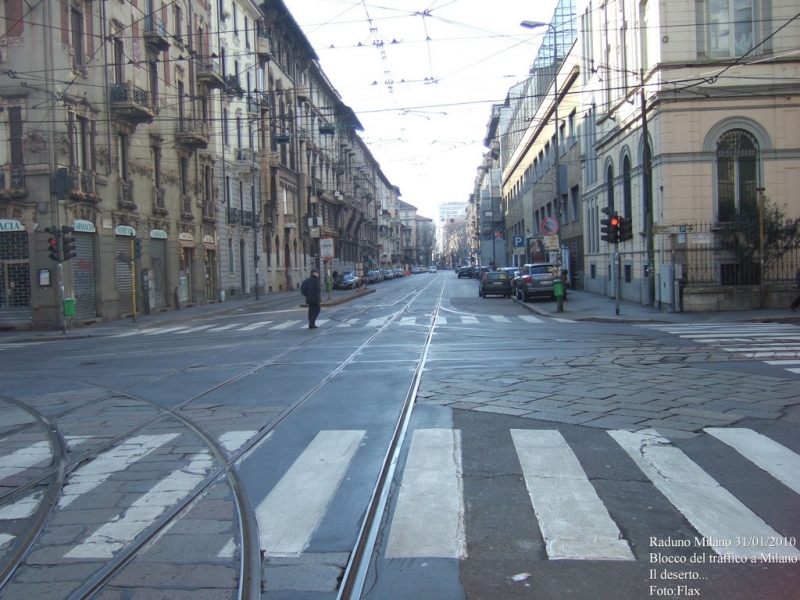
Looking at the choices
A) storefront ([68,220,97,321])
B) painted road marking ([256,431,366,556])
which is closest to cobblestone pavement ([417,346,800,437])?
painted road marking ([256,431,366,556])

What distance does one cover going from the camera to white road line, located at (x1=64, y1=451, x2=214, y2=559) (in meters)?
4.93

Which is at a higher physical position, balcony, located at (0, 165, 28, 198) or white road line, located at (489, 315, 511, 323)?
balcony, located at (0, 165, 28, 198)

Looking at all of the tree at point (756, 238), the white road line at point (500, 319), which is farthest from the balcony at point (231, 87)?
the tree at point (756, 238)

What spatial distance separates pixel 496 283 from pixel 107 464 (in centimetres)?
3404

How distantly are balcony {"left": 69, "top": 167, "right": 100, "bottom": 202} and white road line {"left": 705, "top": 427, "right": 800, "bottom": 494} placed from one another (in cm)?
2383

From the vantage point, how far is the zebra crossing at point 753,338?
44.0 ft

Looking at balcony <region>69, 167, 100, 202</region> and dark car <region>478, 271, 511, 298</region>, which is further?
dark car <region>478, 271, 511, 298</region>

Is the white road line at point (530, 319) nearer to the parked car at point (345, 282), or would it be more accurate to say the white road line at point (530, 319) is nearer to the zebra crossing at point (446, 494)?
the zebra crossing at point (446, 494)

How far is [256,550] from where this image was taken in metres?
4.78

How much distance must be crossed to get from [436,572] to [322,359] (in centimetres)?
1077

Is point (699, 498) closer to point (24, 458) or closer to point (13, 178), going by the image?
point (24, 458)

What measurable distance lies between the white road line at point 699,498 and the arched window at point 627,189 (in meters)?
23.5

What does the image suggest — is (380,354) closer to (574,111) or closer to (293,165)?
(574,111)

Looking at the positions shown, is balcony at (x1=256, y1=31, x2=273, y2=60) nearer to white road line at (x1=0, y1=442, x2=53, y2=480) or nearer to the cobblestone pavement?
the cobblestone pavement
